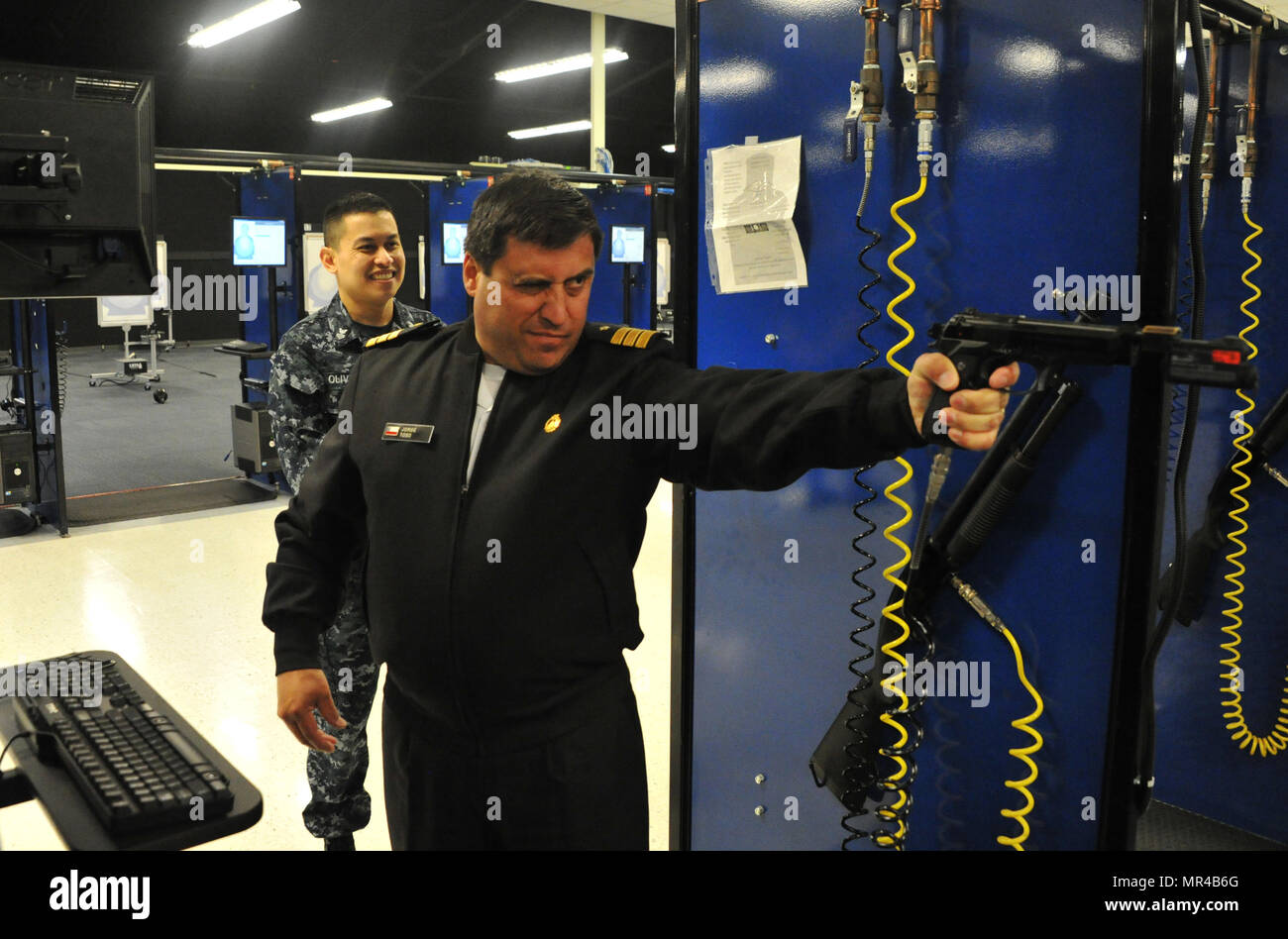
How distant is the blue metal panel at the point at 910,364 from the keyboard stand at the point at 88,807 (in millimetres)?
1093

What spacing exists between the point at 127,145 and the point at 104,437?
8.32 m

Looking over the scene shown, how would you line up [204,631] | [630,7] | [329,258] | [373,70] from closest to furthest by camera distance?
1. [329,258]
2. [204,631]
3. [630,7]
4. [373,70]

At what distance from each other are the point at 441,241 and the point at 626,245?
Answer: 186 centimetres

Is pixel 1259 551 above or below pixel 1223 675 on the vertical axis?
above

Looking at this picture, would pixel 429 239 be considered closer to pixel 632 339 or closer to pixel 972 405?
pixel 632 339

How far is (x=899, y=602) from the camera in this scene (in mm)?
1880

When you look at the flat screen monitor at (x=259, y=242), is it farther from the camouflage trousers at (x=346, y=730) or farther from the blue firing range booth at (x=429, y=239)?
the camouflage trousers at (x=346, y=730)

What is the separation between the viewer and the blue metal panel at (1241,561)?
9.05 feet

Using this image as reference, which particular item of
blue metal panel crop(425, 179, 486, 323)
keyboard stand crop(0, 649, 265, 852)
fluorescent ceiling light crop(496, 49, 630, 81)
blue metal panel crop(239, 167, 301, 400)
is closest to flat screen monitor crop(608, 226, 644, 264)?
blue metal panel crop(425, 179, 486, 323)

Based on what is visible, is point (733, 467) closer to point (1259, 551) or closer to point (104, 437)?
point (1259, 551)

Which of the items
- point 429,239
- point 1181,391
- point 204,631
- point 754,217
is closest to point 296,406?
point 754,217
